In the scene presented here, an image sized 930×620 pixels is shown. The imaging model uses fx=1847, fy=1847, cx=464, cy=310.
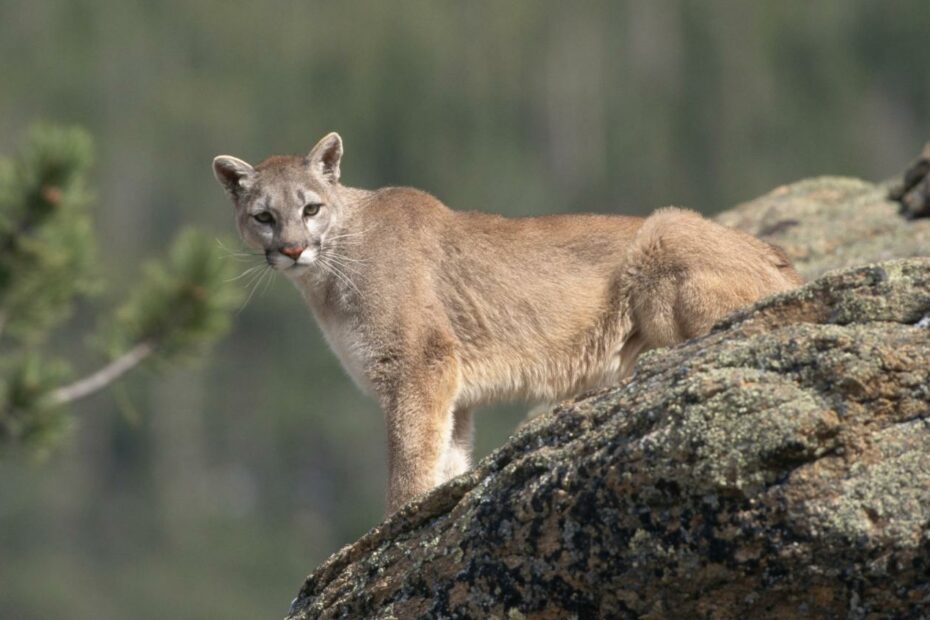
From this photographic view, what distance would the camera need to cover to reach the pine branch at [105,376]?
16281 mm

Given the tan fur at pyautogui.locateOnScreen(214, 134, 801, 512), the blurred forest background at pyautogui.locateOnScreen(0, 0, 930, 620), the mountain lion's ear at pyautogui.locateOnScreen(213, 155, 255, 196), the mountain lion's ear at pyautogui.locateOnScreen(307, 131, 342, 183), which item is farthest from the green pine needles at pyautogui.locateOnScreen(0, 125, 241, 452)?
the blurred forest background at pyautogui.locateOnScreen(0, 0, 930, 620)

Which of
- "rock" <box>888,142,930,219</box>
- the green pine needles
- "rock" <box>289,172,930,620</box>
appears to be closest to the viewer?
"rock" <box>289,172,930,620</box>

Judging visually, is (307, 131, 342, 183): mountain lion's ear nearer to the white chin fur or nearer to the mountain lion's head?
the mountain lion's head

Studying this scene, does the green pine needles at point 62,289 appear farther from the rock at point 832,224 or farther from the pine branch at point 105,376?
the rock at point 832,224

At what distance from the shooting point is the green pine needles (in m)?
16.4

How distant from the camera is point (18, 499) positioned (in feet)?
369

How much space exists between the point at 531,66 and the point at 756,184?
4764 centimetres

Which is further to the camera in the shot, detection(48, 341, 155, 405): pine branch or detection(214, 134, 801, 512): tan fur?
detection(48, 341, 155, 405): pine branch

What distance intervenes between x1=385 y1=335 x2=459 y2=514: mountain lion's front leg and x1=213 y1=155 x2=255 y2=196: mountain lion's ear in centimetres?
201

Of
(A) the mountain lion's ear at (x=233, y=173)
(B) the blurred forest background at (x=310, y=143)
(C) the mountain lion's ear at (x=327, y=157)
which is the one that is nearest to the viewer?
(A) the mountain lion's ear at (x=233, y=173)

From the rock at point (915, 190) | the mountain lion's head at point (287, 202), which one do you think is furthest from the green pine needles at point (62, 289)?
the rock at point (915, 190)

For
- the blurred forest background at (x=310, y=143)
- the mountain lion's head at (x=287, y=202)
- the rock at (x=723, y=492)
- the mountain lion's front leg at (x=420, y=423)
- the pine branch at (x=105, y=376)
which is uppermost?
the blurred forest background at (x=310, y=143)

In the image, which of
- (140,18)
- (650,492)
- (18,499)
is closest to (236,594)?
(18,499)

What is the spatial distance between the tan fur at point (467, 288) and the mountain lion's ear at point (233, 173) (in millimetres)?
14
